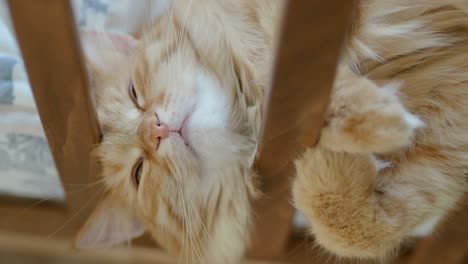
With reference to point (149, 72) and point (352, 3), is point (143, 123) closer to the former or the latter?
point (149, 72)

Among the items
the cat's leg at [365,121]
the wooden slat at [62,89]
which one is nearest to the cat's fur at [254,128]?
the cat's leg at [365,121]

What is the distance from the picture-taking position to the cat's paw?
2.53 ft

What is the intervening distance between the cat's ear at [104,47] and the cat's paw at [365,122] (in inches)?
23.6

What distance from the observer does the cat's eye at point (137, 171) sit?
1126 millimetres

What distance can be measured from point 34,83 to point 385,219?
64 cm

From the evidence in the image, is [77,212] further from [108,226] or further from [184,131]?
[184,131]

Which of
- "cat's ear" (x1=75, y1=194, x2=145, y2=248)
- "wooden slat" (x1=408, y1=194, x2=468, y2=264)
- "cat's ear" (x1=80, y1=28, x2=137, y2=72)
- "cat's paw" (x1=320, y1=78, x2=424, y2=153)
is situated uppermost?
"cat's paw" (x1=320, y1=78, x2=424, y2=153)

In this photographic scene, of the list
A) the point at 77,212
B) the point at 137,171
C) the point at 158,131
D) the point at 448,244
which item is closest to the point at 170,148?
the point at 158,131

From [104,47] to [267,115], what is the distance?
605mm

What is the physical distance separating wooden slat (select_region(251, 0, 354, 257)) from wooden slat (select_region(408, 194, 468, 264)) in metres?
0.31

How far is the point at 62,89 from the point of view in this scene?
754mm

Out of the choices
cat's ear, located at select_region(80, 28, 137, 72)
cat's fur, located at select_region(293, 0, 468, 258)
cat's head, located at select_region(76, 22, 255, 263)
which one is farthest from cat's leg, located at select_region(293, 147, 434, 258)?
cat's ear, located at select_region(80, 28, 137, 72)

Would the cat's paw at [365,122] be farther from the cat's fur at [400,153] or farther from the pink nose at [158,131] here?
the pink nose at [158,131]

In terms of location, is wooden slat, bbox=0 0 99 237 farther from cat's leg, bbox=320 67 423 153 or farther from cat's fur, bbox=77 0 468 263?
cat's leg, bbox=320 67 423 153
